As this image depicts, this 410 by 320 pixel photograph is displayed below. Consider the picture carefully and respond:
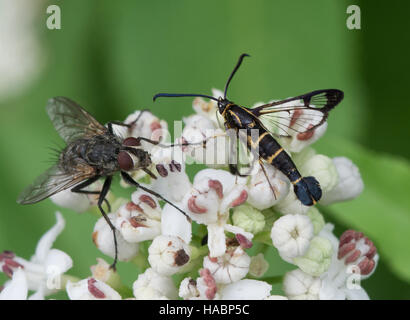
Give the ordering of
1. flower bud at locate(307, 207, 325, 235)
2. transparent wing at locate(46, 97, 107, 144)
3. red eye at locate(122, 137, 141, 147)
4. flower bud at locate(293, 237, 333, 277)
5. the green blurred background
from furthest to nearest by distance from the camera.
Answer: the green blurred background, transparent wing at locate(46, 97, 107, 144), red eye at locate(122, 137, 141, 147), flower bud at locate(307, 207, 325, 235), flower bud at locate(293, 237, 333, 277)

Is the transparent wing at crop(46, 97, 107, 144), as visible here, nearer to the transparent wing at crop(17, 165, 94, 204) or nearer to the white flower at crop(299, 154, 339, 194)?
the transparent wing at crop(17, 165, 94, 204)

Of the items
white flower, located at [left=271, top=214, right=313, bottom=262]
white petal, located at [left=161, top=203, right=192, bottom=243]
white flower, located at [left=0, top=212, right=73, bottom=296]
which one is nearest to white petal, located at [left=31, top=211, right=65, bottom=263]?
white flower, located at [left=0, top=212, right=73, bottom=296]

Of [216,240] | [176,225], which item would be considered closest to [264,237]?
[216,240]

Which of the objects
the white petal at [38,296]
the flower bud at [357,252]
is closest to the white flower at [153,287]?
the white petal at [38,296]

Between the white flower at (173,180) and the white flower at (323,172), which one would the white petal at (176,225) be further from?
the white flower at (323,172)

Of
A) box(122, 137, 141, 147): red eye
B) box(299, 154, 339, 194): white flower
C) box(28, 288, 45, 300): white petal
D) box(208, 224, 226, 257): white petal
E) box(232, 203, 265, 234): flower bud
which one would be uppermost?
box(122, 137, 141, 147): red eye

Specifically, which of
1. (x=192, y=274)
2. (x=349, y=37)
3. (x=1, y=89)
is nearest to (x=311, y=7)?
(x=349, y=37)
